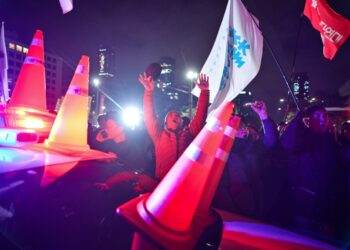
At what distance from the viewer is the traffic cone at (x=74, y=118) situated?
301 cm

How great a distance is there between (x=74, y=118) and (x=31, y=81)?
1.45 metres

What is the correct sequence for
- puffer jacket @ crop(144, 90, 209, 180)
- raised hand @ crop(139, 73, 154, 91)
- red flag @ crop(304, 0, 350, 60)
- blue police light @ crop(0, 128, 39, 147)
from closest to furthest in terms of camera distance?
blue police light @ crop(0, 128, 39, 147) → puffer jacket @ crop(144, 90, 209, 180) → raised hand @ crop(139, 73, 154, 91) → red flag @ crop(304, 0, 350, 60)

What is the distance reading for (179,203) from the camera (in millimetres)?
1654

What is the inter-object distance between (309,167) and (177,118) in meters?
1.73

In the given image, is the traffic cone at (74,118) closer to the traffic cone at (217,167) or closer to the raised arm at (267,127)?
the traffic cone at (217,167)

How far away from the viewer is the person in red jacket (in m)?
3.21

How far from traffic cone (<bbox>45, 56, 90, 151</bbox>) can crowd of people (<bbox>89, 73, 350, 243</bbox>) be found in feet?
2.30

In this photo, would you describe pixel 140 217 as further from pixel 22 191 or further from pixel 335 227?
pixel 335 227

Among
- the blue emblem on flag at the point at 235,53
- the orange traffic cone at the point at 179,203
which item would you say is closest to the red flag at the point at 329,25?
the blue emblem on flag at the point at 235,53

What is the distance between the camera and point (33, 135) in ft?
7.78

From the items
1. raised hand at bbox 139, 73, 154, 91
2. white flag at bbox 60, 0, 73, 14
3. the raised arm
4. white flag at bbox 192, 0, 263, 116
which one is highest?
white flag at bbox 60, 0, 73, 14

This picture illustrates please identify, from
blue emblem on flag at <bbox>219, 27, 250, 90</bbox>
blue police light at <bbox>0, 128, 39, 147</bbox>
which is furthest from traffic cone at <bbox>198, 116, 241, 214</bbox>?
blue emblem on flag at <bbox>219, 27, 250, 90</bbox>

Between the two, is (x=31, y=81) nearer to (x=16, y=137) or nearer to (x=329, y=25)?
(x=16, y=137)

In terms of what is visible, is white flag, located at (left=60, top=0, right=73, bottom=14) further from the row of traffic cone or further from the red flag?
the red flag
